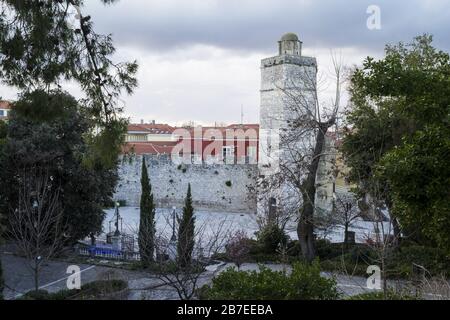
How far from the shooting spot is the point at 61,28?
612 centimetres

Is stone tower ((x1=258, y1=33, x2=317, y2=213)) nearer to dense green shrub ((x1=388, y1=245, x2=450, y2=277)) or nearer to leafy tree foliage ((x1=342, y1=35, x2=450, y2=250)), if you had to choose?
dense green shrub ((x1=388, y1=245, x2=450, y2=277))

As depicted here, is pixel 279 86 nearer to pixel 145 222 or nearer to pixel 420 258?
pixel 145 222

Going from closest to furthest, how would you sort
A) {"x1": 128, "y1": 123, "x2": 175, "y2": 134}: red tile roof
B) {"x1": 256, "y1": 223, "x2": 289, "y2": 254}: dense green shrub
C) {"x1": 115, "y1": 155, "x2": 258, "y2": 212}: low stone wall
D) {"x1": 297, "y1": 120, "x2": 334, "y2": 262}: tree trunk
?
1. {"x1": 297, "y1": 120, "x2": 334, "y2": 262}: tree trunk
2. {"x1": 256, "y1": 223, "x2": 289, "y2": 254}: dense green shrub
3. {"x1": 115, "y1": 155, "x2": 258, "y2": 212}: low stone wall
4. {"x1": 128, "y1": 123, "x2": 175, "y2": 134}: red tile roof

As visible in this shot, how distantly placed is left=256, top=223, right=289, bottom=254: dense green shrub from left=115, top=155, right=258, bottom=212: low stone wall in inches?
442

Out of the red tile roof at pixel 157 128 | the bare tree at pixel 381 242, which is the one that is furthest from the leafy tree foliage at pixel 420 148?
the red tile roof at pixel 157 128

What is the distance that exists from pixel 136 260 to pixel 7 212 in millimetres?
4961

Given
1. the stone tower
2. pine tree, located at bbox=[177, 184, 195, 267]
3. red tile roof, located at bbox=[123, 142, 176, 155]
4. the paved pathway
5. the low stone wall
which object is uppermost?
the stone tower

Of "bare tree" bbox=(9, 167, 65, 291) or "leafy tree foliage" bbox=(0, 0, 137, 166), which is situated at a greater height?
"leafy tree foliage" bbox=(0, 0, 137, 166)

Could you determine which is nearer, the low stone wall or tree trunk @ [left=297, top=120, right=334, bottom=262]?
tree trunk @ [left=297, top=120, right=334, bottom=262]

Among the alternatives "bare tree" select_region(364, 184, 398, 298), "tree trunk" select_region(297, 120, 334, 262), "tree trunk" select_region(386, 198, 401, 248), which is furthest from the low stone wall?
"bare tree" select_region(364, 184, 398, 298)

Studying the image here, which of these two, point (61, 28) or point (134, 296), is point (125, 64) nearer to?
point (61, 28)

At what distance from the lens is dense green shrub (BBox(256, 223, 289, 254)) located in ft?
53.8
